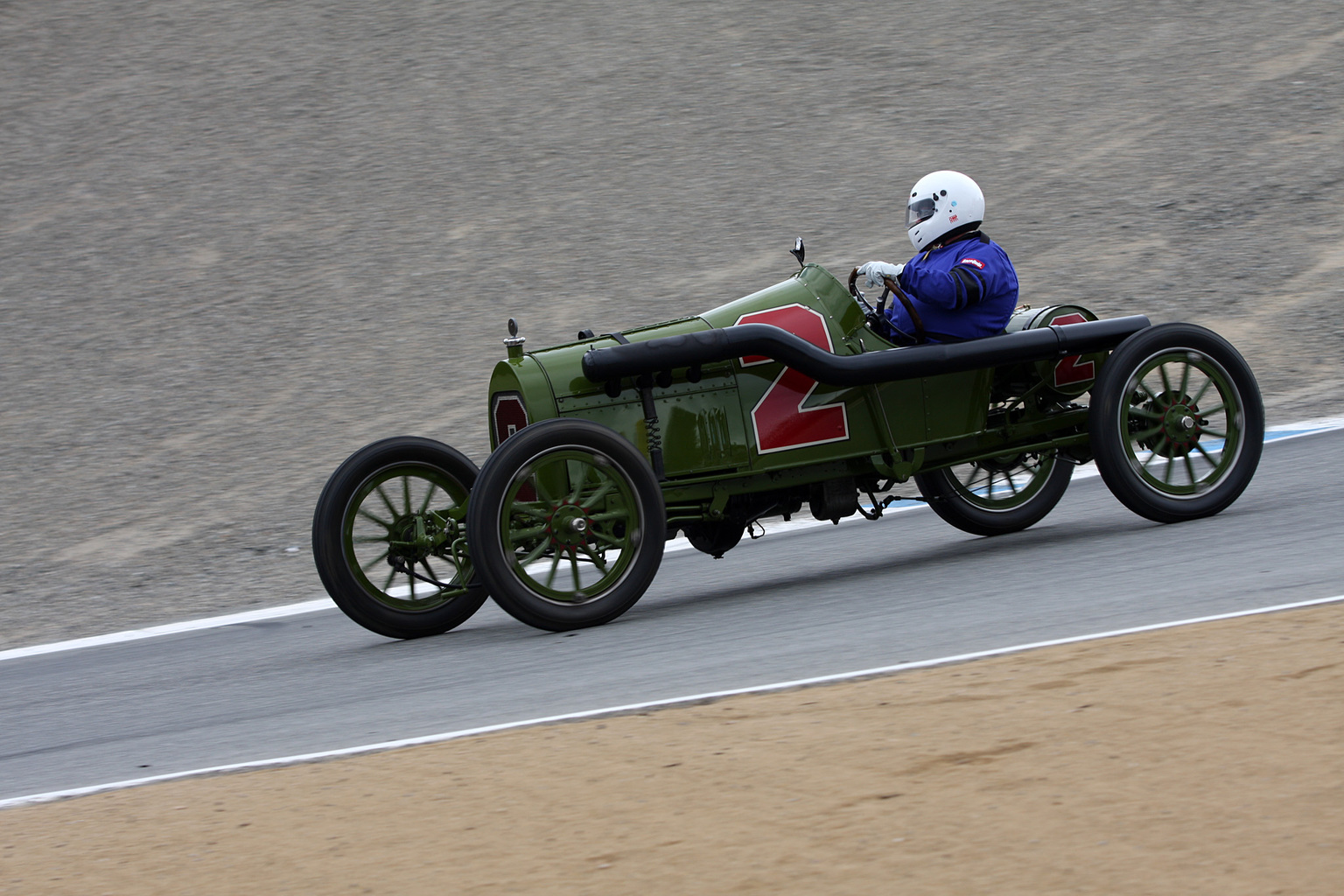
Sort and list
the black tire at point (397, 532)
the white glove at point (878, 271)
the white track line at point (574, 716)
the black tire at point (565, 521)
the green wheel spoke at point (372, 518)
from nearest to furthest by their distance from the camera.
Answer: the white track line at point (574, 716) < the black tire at point (565, 521) < the black tire at point (397, 532) < the green wheel spoke at point (372, 518) < the white glove at point (878, 271)

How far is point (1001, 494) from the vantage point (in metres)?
8.16

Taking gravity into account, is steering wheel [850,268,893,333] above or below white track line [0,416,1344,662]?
above

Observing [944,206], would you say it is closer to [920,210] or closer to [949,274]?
[920,210]

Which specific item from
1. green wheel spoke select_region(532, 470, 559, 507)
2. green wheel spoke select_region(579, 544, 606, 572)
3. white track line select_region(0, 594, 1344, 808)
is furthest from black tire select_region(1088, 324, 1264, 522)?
green wheel spoke select_region(532, 470, 559, 507)

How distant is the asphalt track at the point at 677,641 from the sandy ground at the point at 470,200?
1846 mm

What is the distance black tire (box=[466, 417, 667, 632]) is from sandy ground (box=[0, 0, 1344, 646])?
9.42 ft

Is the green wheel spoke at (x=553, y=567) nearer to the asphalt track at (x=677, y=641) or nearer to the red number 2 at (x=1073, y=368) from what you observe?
the asphalt track at (x=677, y=641)

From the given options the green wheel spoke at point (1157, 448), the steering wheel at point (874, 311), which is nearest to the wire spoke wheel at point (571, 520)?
the steering wheel at point (874, 311)

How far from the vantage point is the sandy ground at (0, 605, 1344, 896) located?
11.7ft

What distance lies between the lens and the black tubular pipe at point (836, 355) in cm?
658

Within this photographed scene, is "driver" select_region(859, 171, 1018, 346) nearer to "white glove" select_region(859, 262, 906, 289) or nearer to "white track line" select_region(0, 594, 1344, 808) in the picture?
"white glove" select_region(859, 262, 906, 289)

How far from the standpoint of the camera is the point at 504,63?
21.0m

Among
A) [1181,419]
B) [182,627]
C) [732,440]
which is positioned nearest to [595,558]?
[732,440]

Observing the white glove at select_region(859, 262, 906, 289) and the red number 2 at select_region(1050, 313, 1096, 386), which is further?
the red number 2 at select_region(1050, 313, 1096, 386)
